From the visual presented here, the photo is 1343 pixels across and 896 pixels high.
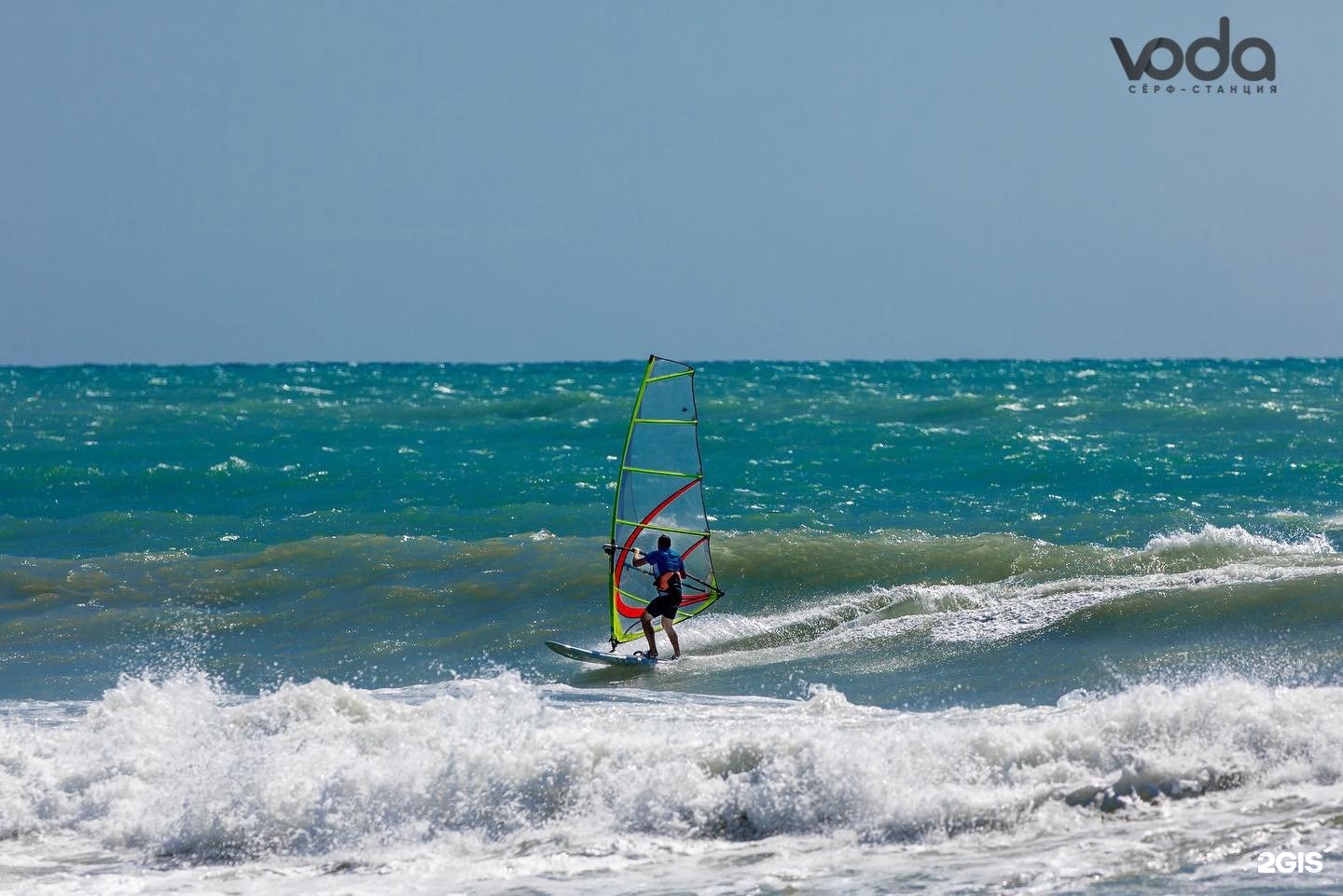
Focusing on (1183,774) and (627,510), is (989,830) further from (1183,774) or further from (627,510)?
(627,510)

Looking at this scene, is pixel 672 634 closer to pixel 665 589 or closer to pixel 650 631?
pixel 650 631

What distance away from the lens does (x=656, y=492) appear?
11062mm

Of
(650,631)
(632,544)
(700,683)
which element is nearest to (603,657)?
(650,631)

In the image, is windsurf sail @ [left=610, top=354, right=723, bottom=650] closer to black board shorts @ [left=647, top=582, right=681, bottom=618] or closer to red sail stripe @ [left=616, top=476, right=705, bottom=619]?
red sail stripe @ [left=616, top=476, right=705, bottom=619]

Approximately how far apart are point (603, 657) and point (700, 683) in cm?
98

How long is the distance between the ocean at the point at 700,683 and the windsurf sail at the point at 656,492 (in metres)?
0.67

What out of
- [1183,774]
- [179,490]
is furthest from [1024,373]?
[1183,774]

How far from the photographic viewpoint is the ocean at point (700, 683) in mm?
6105

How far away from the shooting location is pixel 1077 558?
1260 centimetres

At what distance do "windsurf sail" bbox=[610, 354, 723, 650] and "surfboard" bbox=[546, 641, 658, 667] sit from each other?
35 centimetres

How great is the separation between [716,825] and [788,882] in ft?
2.44

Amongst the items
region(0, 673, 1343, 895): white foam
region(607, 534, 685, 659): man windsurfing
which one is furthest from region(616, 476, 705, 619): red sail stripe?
region(0, 673, 1343, 895): white foam

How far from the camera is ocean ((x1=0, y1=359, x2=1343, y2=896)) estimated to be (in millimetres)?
6105

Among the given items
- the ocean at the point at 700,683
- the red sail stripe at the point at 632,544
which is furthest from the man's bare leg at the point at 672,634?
the red sail stripe at the point at 632,544
